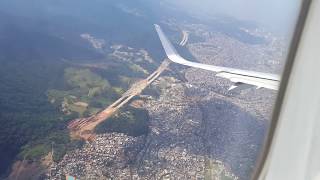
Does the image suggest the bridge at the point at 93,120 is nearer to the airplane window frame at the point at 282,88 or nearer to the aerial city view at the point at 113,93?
the aerial city view at the point at 113,93

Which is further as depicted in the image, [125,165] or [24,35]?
[24,35]

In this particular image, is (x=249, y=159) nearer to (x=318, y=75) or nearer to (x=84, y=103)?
(x=318, y=75)

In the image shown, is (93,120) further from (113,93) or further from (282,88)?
(282,88)

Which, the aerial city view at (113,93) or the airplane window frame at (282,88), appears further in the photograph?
the aerial city view at (113,93)

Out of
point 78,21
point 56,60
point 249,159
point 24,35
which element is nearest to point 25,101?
point 56,60

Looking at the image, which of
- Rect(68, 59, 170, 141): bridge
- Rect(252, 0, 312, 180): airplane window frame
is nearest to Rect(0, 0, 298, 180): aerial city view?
Rect(68, 59, 170, 141): bridge

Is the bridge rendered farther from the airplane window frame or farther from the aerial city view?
the airplane window frame

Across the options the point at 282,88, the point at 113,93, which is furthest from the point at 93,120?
the point at 282,88

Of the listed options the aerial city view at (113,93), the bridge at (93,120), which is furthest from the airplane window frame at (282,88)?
the bridge at (93,120)
